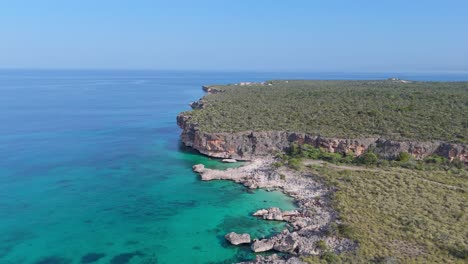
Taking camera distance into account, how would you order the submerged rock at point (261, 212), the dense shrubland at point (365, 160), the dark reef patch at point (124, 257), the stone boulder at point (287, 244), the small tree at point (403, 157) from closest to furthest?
the dark reef patch at point (124, 257) → the stone boulder at point (287, 244) → the submerged rock at point (261, 212) → the dense shrubland at point (365, 160) → the small tree at point (403, 157)

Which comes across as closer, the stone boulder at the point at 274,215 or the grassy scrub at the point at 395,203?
the grassy scrub at the point at 395,203

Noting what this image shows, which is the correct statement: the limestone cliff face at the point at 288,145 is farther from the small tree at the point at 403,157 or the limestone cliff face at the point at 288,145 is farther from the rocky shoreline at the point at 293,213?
the rocky shoreline at the point at 293,213

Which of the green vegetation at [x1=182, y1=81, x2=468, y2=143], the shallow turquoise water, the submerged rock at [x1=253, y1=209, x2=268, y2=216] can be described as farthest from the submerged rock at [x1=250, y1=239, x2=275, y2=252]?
the green vegetation at [x1=182, y1=81, x2=468, y2=143]

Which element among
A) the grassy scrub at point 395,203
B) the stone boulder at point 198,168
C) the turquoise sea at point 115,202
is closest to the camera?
the grassy scrub at point 395,203

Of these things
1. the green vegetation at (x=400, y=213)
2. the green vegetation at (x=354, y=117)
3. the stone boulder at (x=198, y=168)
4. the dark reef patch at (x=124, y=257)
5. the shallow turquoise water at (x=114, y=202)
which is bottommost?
the dark reef patch at (x=124, y=257)

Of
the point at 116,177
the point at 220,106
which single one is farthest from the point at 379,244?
the point at 220,106

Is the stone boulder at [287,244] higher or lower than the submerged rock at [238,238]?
higher

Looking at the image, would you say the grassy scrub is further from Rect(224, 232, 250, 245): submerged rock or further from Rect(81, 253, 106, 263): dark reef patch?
Rect(81, 253, 106, 263): dark reef patch

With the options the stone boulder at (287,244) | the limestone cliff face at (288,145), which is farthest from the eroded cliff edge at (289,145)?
the stone boulder at (287,244)
